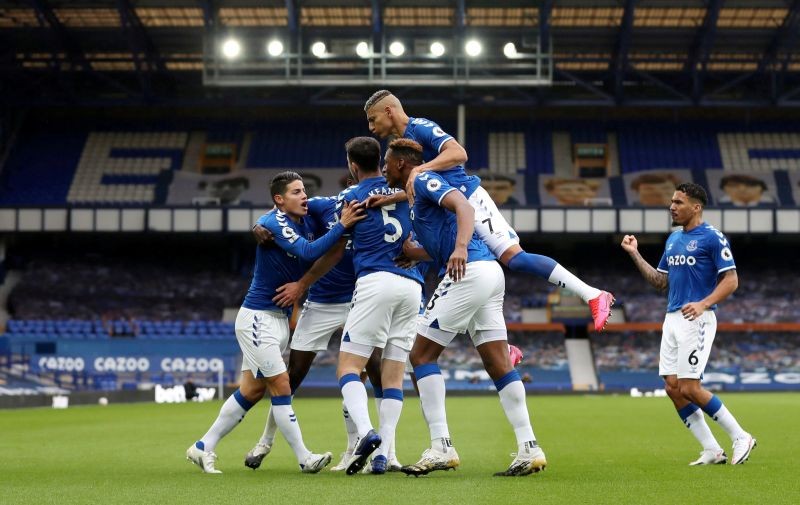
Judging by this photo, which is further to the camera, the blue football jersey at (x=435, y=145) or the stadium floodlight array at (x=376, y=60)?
the stadium floodlight array at (x=376, y=60)

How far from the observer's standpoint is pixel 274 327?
31.4 feet

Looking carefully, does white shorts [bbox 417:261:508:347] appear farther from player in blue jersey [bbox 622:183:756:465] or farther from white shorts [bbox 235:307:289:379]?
player in blue jersey [bbox 622:183:756:465]

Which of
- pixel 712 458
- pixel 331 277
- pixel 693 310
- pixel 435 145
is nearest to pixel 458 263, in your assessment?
pixel 435 145

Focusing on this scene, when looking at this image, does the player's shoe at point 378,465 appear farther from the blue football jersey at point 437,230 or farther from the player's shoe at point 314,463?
the blue football jersey at point 437,230

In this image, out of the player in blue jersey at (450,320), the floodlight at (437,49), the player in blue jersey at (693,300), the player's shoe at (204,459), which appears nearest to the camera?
the player in blue jersey at (450,320)

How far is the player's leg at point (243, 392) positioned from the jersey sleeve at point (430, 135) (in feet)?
6.71

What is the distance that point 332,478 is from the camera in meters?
8.42

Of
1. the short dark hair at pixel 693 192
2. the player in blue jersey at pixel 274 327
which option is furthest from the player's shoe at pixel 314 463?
the short dark hair at pixel 693 192

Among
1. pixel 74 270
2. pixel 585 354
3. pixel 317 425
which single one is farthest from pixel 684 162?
pixel 317 425

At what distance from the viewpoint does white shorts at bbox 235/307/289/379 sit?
9.40 meters

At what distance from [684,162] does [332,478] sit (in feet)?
142

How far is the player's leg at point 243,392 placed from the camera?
9430 mm

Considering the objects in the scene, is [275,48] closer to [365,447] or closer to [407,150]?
[407,150]

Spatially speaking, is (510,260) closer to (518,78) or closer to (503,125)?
(518,78)
